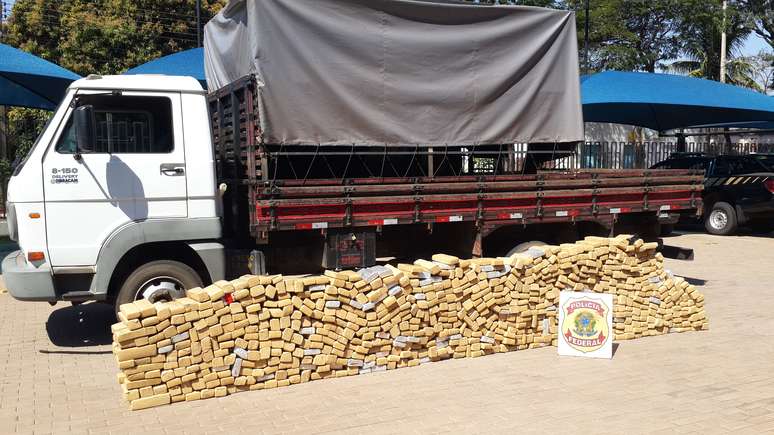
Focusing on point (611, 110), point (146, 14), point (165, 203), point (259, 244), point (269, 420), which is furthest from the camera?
point (146, 14)

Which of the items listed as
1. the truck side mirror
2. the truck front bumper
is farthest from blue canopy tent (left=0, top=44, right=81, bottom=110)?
the truck front bumper

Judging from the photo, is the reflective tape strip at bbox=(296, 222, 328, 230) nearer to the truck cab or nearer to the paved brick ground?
the truck cab

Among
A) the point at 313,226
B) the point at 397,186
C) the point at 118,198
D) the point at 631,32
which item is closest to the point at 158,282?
the point at 118,198

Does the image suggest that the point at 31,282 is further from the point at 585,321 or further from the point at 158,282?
the point at 585,321

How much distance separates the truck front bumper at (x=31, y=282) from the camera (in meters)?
6.75

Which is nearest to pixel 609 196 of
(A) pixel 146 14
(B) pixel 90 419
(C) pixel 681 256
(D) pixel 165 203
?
(C) pixel 681 256

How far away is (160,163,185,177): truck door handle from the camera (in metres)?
7.18

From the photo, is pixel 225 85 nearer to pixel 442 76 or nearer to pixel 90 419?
pixel 442 76

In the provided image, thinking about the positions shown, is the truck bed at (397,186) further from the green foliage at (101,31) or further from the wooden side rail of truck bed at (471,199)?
the green foliage at (101,31)

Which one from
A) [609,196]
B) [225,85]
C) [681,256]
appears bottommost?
[681,256]

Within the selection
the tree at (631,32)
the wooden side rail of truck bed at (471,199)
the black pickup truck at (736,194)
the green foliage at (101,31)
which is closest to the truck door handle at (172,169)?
the wooden side rail of truck bed at (471,199)

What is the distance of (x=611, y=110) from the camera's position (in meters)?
21.2

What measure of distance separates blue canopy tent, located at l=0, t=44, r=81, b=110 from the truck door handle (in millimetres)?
6260

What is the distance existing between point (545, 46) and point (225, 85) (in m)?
4.00
